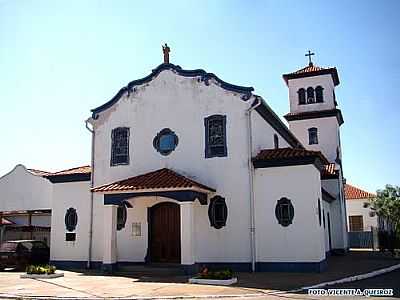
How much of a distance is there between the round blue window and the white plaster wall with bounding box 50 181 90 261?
382 centimetres

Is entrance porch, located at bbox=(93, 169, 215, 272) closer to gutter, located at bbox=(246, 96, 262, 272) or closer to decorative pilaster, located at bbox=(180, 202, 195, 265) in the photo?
decorative pilaster, located at bbox=(180, 202, 195, 265)

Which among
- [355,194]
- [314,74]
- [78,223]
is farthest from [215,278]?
[355,194]

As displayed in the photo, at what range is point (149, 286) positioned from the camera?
1363 centimetres

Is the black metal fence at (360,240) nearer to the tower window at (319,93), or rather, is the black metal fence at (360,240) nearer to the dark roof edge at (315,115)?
the dark roof edge at (315,115)

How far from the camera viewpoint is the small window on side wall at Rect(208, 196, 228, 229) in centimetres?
1777

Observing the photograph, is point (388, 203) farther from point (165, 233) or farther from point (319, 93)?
point (165, 233)

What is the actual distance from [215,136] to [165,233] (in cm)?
448

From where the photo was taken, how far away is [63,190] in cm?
2092

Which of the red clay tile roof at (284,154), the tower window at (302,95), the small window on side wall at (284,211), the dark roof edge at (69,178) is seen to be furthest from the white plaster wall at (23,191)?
the tower window at (302,95)

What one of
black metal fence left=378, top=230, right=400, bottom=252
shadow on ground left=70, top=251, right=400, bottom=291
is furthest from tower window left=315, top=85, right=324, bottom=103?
shadow on ground left=70, top=251, right=400, bottom=291

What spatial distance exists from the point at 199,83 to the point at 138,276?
8152mm

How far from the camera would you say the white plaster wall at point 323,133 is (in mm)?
31703

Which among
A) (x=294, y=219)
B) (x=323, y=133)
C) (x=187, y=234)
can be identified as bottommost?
(x=187, y=234)

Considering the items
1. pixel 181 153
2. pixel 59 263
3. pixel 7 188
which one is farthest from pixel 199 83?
pixel 7 188
